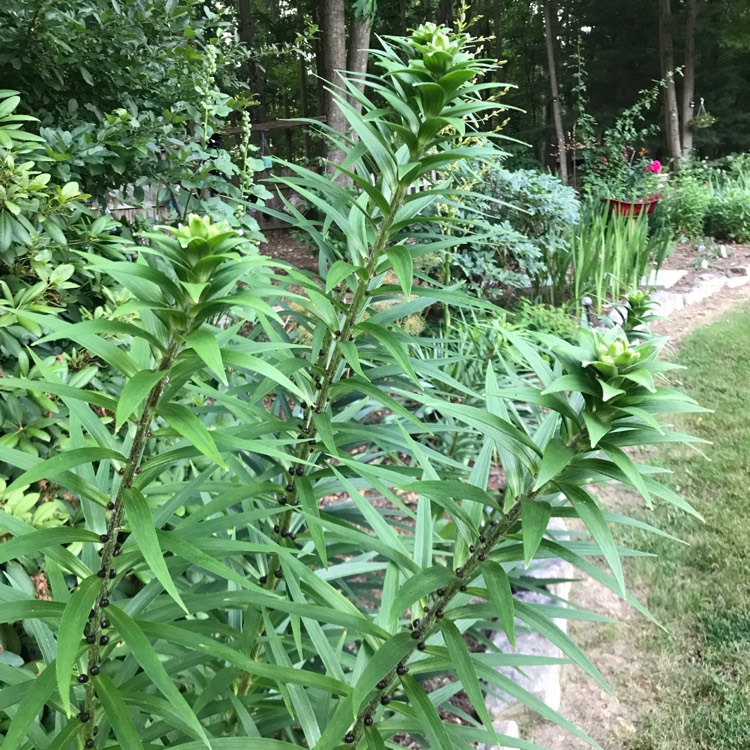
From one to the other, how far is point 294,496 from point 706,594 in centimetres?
212

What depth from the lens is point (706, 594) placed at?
2.36 m

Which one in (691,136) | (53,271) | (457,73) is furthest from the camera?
(691,136)

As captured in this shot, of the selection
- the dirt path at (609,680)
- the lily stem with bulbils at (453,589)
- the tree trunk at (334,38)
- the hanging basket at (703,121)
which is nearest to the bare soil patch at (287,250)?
the tree trunk at (334,38)

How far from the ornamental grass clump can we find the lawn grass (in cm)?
126

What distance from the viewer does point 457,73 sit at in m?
0.90

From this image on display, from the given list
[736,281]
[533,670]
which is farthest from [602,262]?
[533,670]

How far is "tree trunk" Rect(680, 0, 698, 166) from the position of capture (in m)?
11.4

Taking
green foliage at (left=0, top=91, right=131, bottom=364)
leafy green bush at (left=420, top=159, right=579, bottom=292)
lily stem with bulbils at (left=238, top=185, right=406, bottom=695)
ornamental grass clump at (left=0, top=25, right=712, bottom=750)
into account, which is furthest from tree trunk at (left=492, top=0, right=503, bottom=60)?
ornamental grass clump at (left=0, top=25, right=712, bottom=750)

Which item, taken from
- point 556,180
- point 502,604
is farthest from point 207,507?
point 556,180

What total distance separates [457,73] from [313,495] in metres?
0.77

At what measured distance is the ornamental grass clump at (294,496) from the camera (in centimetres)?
63

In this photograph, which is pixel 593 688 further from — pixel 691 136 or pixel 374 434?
pixel 691 136

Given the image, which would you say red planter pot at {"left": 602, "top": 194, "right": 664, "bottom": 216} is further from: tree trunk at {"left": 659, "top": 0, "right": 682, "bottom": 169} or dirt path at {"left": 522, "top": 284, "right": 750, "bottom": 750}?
dirt path at {"left": 522, "top": 284, "right": 750, "bottom": 750}

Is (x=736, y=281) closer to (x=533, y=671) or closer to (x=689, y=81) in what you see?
(x=533, y=671)
